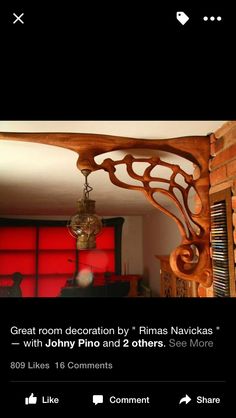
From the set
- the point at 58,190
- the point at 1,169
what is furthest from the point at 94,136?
the point at 58,190

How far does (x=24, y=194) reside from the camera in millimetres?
2545

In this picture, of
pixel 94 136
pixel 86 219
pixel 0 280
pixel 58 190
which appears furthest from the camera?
pixel 0 280

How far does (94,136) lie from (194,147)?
35 cm

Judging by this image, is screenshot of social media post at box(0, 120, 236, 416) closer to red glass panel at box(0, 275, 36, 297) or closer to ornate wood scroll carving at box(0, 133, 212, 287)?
ornate wood scroll carving at box(0, 133, 212, 287)

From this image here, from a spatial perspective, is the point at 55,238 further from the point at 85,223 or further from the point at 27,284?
the point at 85,223

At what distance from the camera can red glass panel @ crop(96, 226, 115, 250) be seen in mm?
4742

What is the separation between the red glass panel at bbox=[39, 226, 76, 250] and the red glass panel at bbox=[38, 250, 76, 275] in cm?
10
